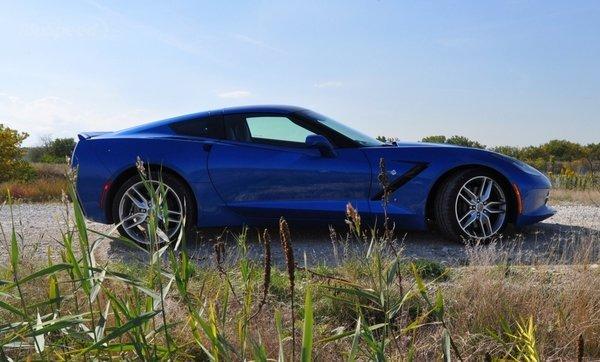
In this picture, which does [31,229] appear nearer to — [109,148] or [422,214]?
[109,148]

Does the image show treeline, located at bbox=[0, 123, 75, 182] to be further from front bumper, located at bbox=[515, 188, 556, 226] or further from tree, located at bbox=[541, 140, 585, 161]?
tree, located at bbox=[541, 140, 585, 161]

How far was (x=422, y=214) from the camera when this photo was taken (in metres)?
5.09

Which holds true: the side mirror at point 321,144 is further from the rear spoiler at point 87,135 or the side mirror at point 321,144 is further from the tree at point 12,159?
the tree at point 12,159

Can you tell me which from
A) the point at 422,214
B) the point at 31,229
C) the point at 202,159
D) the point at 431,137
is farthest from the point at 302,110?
the point at 431,137

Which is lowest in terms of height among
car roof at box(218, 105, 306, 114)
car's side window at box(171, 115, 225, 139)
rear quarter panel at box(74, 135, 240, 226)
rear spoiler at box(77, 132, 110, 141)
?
rear quarter panel at box(74, 135, 240, 226)

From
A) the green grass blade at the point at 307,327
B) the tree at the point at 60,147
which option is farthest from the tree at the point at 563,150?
the green grass blade at the point at 307,327

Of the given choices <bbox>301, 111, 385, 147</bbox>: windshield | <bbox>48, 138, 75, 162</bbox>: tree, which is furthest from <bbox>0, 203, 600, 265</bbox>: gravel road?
<bbox>48, 138, 75, 162</bbox>: tree

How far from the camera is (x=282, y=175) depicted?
198 inches

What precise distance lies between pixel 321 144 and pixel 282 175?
1.40ft

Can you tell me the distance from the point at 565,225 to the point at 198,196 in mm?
3852

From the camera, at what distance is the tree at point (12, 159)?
18.5 meters

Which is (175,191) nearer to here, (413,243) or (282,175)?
(282,175)

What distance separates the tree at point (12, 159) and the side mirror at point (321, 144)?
1633 cm

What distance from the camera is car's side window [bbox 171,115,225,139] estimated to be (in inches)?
207
